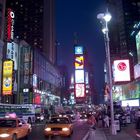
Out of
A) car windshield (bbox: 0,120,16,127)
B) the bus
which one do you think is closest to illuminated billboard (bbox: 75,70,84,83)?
the bus

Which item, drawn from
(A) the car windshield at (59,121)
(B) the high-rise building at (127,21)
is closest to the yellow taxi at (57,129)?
(A) the car windshield at (59,121)

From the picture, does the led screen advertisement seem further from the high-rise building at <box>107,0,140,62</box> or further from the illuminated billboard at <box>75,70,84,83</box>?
the high-rise building at <box>107,0,140,62</box>

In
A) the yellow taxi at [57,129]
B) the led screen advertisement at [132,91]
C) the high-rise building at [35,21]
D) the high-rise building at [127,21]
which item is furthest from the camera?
the high-rise building at [35,21]

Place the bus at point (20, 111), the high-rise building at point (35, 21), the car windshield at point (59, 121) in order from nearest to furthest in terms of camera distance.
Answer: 1. the car windshield at point (59, 121)
2. the bus at point (20, 111)
3. the high-rise building at point (35, 21)

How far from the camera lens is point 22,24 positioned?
19338 cm

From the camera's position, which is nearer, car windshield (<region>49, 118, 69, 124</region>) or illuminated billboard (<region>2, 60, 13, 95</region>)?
car windshield (<region>49, 118, 69, 124</region>)

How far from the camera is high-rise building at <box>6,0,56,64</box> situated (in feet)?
611

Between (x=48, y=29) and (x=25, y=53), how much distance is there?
97294 millimetres

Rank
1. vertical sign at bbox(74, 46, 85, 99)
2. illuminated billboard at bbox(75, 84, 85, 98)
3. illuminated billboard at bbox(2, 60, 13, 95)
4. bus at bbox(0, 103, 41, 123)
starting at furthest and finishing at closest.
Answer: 1. vertical sign at bbox(74, 46, 85, 99)
2. illuminated billboard at bbox(75, 84, 85, 98)
3. illuminated billboard at bbox(2, 60, 13, 95)
4. bus at bbox(0, 103, 41, 123)

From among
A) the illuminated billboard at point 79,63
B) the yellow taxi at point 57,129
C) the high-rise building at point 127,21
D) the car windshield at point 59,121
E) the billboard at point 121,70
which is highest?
the high-rise building at point 127,21

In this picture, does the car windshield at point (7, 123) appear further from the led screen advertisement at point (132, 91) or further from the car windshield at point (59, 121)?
the led screen advertisement at point (132, 91)

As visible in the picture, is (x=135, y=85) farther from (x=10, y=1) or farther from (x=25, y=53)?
(x=10, y=1)

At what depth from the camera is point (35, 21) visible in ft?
634

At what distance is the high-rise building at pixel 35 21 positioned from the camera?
186m
